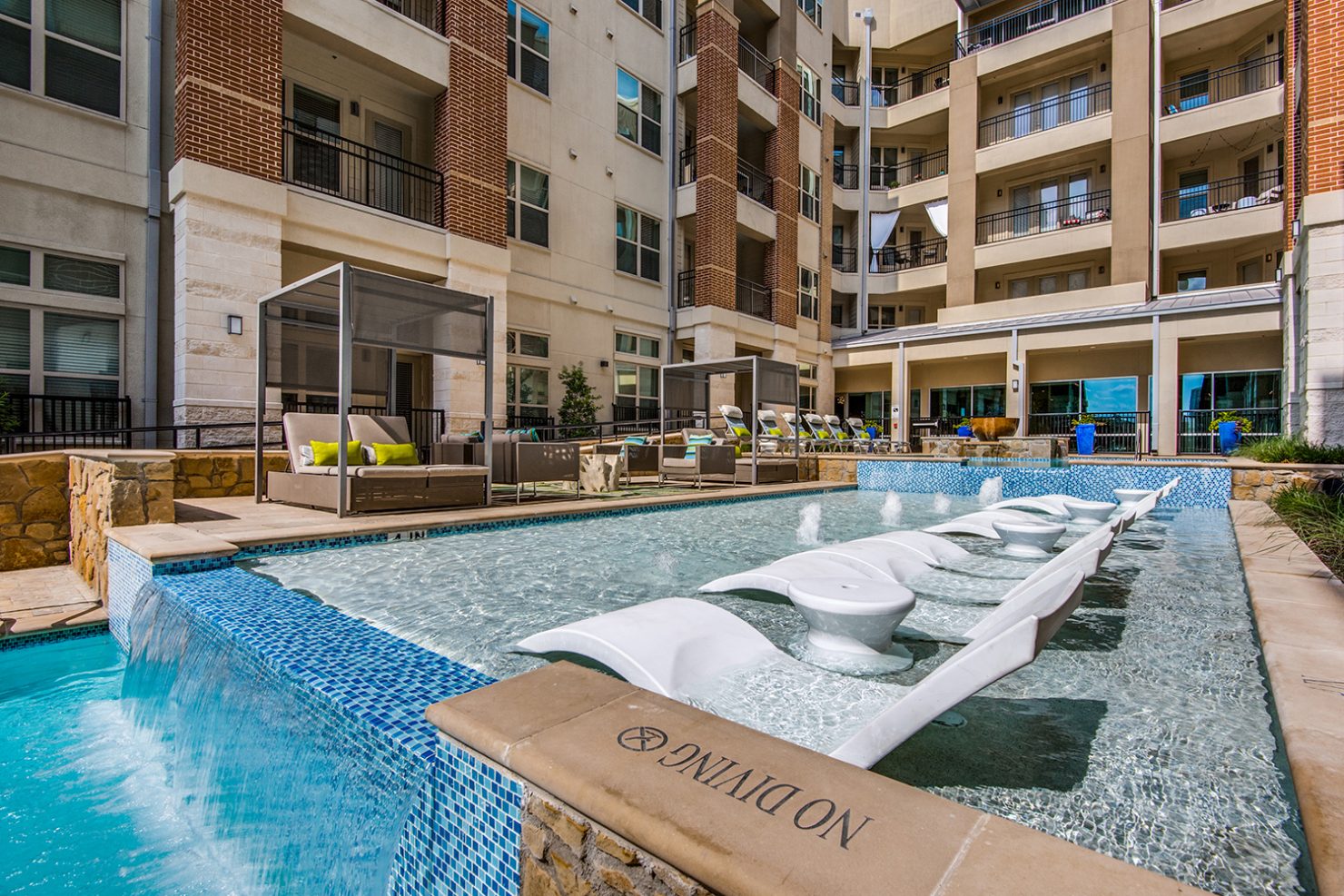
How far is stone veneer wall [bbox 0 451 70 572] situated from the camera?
4.77 meters

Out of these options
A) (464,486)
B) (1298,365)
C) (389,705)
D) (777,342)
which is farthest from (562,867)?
(777,342)

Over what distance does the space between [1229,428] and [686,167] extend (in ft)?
42.7

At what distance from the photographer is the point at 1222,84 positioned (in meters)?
17.5

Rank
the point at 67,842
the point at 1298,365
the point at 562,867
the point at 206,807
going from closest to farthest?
the point at 562,867 < the point at 67,842 < the point at 206,807 < the point at 1298,365

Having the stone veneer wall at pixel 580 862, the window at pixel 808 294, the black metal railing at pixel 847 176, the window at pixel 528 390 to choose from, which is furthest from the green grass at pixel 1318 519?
the black metal railing at pixel 847 176

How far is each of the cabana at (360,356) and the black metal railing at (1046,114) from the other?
19.0 meters

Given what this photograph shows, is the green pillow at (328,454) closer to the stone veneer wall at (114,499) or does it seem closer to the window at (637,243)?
the stone veneer wall at (114,499)

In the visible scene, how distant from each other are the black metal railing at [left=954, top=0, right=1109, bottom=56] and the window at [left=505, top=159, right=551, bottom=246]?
14.9 m

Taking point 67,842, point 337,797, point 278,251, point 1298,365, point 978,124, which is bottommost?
point 67,842

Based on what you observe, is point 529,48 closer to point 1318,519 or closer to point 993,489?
point 993,489

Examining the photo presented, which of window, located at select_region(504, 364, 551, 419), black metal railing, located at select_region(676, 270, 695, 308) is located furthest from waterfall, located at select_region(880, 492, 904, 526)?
black metal railing, located at select_region(676, 270, 695, 308)

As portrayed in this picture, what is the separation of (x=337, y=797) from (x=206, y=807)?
0.88 m

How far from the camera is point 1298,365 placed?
1073cm

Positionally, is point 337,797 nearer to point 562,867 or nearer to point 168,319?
point 562,867
